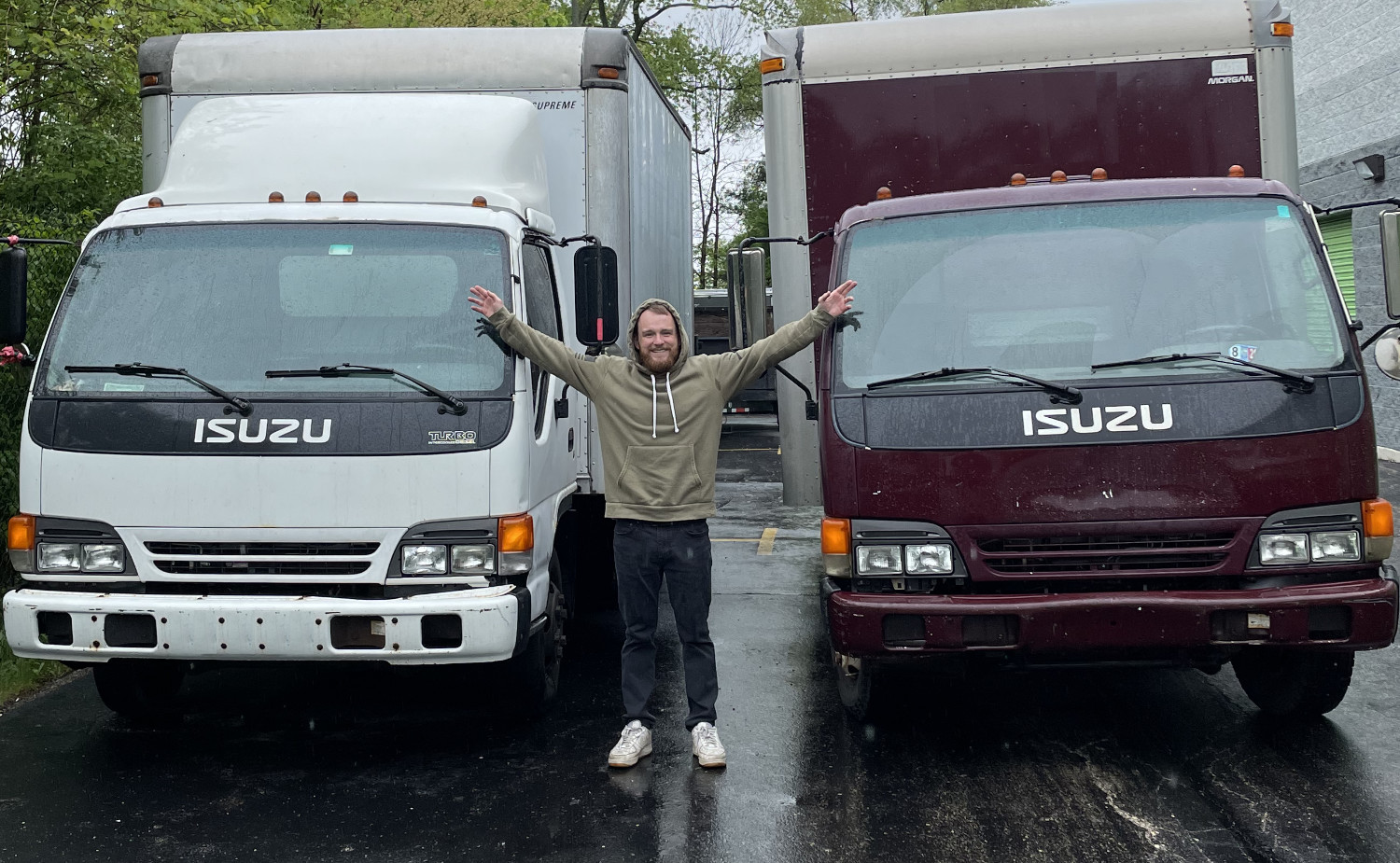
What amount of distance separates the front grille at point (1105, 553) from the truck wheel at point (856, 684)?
73cm

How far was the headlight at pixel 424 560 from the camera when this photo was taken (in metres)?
5.18

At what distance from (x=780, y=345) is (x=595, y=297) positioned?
2.97ft

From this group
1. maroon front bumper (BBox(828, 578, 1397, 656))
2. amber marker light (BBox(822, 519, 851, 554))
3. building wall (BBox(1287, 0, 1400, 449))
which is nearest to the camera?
maroon front bumper (BBox(828, 578, 1397, 656))

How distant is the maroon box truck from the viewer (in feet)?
16.3

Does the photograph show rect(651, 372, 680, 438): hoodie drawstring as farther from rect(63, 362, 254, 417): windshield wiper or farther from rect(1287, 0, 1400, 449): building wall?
rect(1287, 0, 1400, 449): building wall

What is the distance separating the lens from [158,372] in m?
5.23

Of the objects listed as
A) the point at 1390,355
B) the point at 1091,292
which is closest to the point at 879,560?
the point at 1091,292

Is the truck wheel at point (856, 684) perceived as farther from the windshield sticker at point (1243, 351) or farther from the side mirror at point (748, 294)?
the windshield sticker at point (1243, 351)

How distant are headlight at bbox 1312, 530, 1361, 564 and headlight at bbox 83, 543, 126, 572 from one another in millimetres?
4433

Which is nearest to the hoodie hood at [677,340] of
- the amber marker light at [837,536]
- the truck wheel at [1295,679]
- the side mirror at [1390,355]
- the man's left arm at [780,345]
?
the man's left arm at [780,345]

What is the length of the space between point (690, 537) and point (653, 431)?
1.45ft

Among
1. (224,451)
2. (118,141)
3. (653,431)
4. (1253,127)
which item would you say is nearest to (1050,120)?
(1253,127)

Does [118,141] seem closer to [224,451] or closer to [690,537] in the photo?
[224,451]

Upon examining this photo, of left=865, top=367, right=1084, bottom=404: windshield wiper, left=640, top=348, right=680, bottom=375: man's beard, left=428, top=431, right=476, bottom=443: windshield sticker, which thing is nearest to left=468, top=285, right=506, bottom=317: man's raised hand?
left=428, top=431, right=476, bottom=443: windshield sticker
